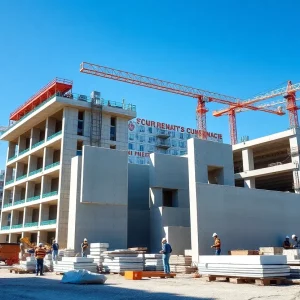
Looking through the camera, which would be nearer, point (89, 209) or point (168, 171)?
point (89, 209)

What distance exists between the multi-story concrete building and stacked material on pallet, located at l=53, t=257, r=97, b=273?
10.9 m

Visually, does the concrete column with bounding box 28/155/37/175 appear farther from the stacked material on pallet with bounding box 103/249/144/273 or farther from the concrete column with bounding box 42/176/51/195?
the stacked material on pallet with bounding box 103/249/144/273

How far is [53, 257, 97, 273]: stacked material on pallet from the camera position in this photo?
17.5m

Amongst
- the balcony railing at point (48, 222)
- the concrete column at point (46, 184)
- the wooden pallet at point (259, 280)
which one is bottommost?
the wooden pallet at point (259, 280)


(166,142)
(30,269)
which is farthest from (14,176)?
(166,142)

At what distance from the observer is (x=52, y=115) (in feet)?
117

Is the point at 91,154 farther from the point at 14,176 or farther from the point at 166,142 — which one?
Result: the point at 166,142

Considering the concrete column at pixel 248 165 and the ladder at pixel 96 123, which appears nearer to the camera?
the ladder at pixel 96 123

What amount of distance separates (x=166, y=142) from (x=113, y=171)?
62860 millimetres

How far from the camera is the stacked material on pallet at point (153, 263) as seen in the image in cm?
1916

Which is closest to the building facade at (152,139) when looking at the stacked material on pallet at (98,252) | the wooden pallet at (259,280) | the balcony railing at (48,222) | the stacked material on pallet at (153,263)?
the balcony railing at (48,222)

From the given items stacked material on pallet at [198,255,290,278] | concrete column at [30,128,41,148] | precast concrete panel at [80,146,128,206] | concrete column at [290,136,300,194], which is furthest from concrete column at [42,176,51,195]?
stacked material on pallet at [198,255,290,278]

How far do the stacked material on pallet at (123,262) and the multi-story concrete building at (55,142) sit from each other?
1100cm

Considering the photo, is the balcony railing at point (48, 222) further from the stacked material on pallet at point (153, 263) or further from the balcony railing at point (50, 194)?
the stacked material on pallet at point (153, 263)
